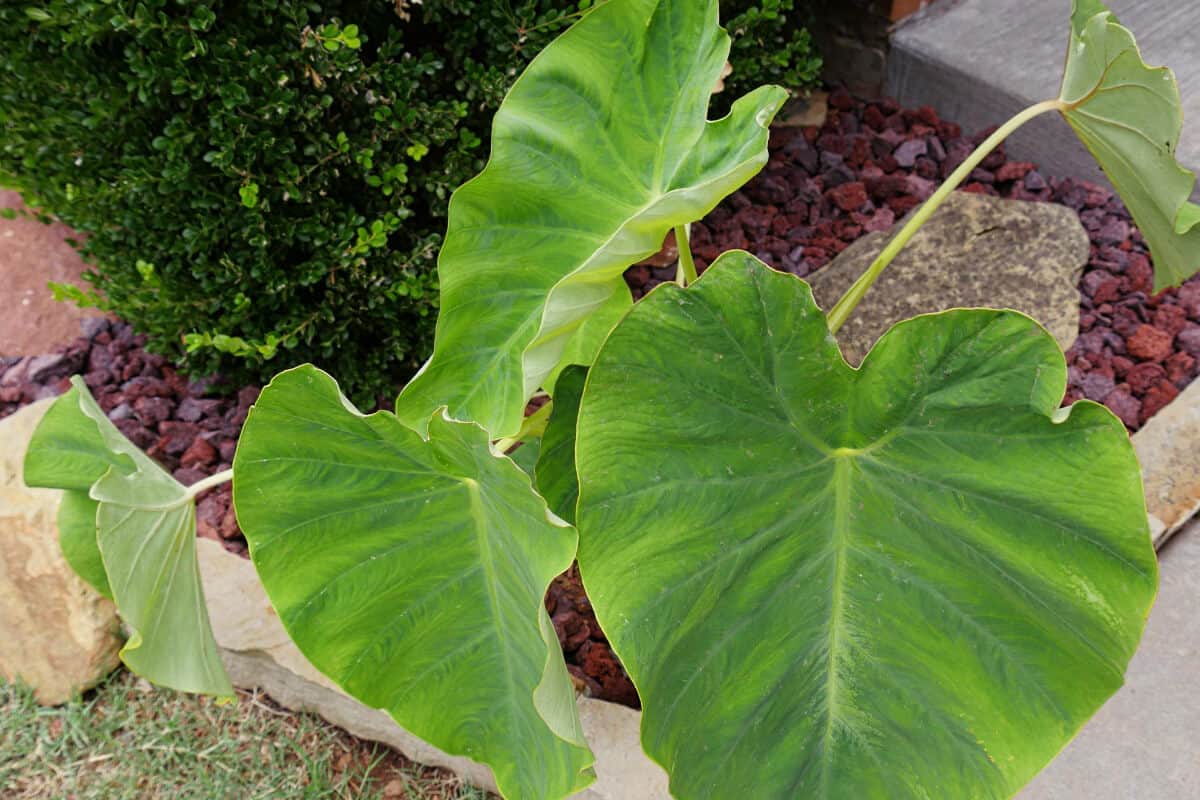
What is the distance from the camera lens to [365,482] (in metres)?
1.22

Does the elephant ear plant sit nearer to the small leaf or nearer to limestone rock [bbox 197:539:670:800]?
limestone rock [bbox 197:539:670:800]

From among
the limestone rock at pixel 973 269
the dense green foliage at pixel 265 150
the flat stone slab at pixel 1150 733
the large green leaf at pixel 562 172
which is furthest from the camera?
the limestone rock at pixel 973 269

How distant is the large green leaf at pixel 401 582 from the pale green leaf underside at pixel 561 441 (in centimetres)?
16

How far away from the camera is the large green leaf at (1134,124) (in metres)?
1.25

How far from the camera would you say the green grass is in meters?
1.77

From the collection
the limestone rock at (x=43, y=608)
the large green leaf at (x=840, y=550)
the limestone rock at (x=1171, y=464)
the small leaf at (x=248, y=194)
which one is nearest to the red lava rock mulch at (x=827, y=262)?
the limestone rock at (x=1171, y=464)

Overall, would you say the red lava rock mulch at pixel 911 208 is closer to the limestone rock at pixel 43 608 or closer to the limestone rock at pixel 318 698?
the limestone rock at pixel 318 698

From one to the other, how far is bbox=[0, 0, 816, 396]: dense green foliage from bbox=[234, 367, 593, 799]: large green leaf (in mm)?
726

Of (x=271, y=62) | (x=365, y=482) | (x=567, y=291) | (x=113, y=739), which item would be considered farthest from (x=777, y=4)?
(x=113, y=739)

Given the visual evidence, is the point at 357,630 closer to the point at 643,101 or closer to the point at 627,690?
the point at 627,690

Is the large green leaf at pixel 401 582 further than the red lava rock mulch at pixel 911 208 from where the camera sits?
No

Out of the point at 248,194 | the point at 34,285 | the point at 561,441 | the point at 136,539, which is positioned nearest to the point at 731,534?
the point at 561,441

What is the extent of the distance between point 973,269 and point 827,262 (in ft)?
0.99

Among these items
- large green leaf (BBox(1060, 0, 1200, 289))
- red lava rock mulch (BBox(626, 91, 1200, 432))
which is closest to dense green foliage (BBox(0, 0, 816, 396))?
red lava rock mulch (BBox(626, 91, 1200, 432))
